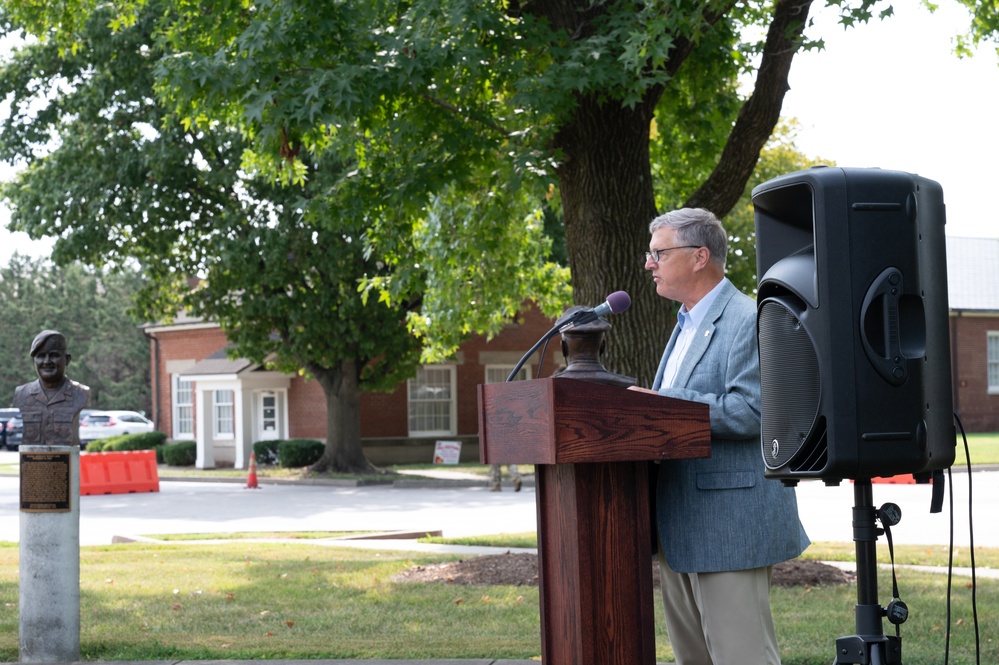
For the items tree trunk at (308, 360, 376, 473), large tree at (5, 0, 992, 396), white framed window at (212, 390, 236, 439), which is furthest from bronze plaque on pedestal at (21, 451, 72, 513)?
white framed window at (212, 390, 236, 439)

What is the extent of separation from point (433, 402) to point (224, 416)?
6972 millimetres

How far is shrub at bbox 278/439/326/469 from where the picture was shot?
34.0m

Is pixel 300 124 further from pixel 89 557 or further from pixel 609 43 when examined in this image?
pixel 89 557

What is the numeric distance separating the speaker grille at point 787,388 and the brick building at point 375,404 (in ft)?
106

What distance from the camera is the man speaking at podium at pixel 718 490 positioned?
4.14 metres

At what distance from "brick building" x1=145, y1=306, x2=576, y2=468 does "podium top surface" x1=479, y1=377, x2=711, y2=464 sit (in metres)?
31.9

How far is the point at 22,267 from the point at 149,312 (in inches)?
1856

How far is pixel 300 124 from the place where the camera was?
938 centimetres

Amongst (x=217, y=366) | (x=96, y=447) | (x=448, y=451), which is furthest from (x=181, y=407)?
(x=448, y=451)

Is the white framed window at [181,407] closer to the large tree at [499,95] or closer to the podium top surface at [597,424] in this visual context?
the large tree at [499,95]

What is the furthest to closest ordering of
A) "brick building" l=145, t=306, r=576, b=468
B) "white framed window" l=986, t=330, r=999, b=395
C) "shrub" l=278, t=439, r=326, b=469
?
"white framed window" l=986, t=330, r=999, b=395, "brick building" l=145, t=306, r=576, b=468, "shrub" l=278, t=439, r=326, b=469

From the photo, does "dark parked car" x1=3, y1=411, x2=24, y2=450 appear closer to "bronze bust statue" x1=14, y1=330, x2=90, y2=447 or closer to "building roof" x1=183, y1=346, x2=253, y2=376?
"building roof" x1=183, y1=346, x2=253, y2=376

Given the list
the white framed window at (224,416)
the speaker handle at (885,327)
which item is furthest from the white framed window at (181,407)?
the speaker handle at (885,327)

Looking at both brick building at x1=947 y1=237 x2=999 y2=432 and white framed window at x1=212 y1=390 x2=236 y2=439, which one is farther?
brick building at x1=947 y1=237 x2=999 y2=432
